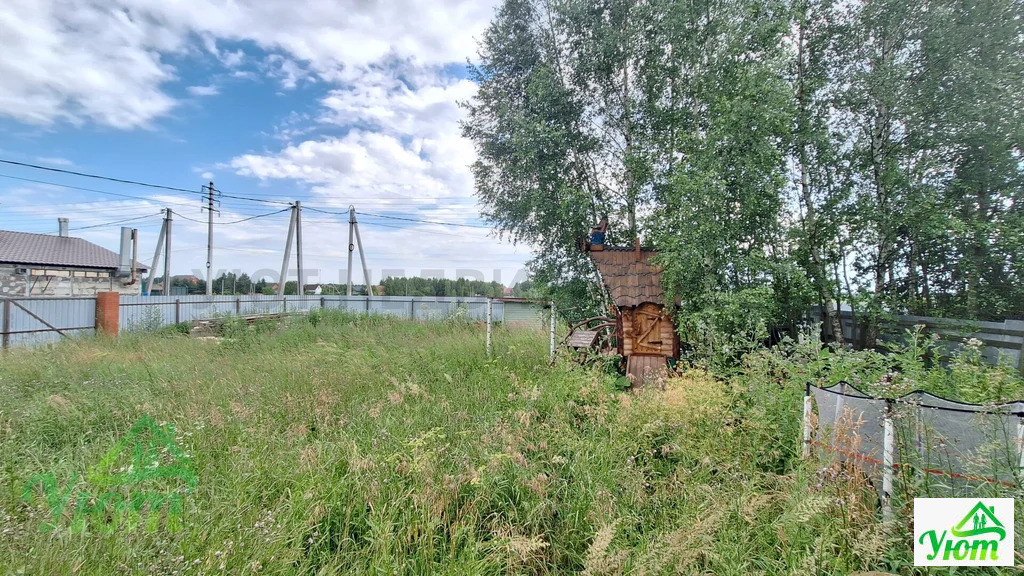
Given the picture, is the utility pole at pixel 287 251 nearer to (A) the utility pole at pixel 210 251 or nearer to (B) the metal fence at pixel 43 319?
(A) the utility pole at pixel 210 251

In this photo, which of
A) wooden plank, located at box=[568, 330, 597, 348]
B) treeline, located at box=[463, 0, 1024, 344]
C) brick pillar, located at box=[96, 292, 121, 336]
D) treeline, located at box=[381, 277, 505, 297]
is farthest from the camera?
treeline, located at box=[381, 277, 505, 297]

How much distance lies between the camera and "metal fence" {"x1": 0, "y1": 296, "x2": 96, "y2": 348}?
8531 mm

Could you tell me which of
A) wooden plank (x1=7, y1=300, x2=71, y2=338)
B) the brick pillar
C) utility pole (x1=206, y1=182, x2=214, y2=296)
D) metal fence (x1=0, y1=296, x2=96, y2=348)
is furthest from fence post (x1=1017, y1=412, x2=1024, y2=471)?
utility pole (x1=206, y1=182, x2=214, y2=296)

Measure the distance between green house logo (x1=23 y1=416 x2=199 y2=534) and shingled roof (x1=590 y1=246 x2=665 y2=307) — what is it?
466 cm

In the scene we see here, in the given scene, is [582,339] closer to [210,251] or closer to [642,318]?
[642,318]

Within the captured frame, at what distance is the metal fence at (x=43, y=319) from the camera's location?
28.0ft

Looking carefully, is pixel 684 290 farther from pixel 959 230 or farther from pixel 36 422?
pixel 36 422

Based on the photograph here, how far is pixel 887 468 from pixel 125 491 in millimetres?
3736

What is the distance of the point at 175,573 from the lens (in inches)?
55.9

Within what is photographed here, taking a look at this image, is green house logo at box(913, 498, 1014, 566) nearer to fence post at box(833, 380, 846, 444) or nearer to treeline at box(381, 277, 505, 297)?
fence post at box(833, 380, 846, 444)

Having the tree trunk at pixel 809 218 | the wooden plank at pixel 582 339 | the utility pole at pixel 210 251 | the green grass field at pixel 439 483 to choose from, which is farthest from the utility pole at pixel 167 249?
the tree trunk at pixel 809 218

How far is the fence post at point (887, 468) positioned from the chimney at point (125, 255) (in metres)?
28.0

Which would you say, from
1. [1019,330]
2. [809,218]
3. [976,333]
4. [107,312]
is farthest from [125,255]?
[1019,330]

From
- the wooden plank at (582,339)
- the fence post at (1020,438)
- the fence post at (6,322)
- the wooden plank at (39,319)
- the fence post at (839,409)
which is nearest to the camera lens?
the fence post at (1020,438)
